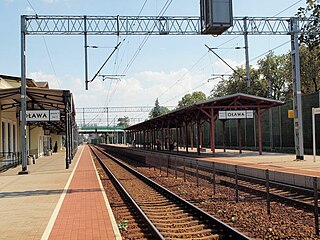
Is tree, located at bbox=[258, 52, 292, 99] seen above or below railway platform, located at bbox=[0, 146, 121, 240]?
above

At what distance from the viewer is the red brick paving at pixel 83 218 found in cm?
788

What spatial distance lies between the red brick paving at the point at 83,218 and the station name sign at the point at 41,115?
9.69 metres

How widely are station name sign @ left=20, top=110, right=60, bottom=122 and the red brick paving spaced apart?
9.69 meters

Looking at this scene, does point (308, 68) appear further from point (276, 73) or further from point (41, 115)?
point (41, 115)

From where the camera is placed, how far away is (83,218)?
953 centimetres

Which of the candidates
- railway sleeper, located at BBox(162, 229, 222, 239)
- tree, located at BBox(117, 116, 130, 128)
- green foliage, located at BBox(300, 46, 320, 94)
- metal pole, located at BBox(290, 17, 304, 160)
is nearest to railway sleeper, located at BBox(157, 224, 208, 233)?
railway sleeper, located at BBox(162, 229, 222, 239)

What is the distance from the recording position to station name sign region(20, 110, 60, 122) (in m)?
23.3

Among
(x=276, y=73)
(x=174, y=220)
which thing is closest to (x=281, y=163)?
(x=174, y=220)

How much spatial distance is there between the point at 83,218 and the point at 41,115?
15.2 m

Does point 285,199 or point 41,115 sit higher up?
point 41,115

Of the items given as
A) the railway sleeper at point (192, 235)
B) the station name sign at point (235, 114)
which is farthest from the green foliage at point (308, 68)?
the railway sleeper at point (192, 235)

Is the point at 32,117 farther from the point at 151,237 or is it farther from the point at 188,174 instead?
the point at 151,237

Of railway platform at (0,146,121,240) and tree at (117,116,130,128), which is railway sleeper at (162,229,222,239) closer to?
railway platform at (0,146,121,240)

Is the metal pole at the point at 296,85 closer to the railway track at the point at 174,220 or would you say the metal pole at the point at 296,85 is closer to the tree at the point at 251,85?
the railway track at the point at 174,220
